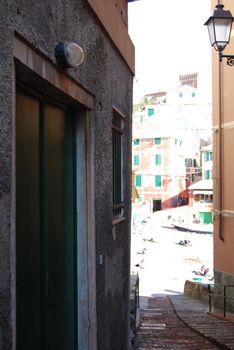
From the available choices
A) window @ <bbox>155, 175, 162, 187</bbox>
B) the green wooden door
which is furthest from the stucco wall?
window @ <bbox>155, 175, 162, 187</bbox>

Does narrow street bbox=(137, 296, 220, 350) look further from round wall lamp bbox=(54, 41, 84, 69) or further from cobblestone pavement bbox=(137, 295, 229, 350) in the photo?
round wall lamp bbox=(54, 41, 84, 69)

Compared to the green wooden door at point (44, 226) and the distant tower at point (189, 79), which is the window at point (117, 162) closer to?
the green wooden door at point (44, 226)

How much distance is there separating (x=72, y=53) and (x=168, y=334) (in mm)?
8330

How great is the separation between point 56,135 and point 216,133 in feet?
40.2

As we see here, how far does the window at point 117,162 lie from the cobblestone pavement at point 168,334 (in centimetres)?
343

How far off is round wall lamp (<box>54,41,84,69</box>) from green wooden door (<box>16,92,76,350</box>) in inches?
13.5

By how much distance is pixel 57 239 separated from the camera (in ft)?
15.2

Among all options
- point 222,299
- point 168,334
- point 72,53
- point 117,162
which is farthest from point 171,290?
point 72,53

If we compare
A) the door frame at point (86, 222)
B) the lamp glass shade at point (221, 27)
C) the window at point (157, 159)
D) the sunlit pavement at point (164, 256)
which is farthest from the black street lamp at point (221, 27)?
the window at point (157, 159)

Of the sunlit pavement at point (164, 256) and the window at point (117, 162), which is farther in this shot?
the sunlit pavement at point (164, 256)

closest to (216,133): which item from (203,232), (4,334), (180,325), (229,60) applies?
(180,325)

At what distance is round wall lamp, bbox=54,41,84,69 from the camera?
395 cm

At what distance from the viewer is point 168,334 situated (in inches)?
443

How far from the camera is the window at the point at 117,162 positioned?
6.75 metres
